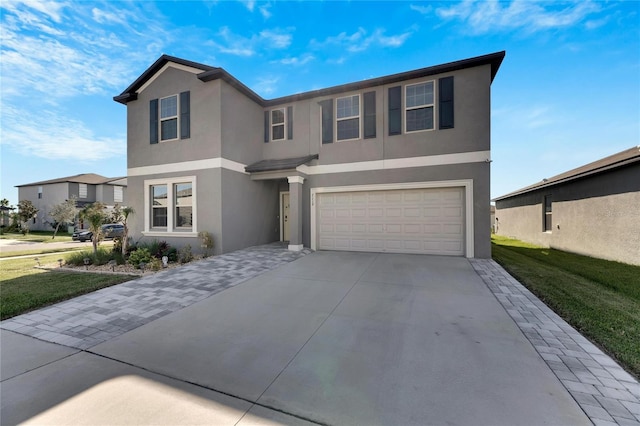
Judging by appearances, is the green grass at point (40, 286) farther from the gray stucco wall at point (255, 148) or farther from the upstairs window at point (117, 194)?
the upstairs window at point (117, 194)

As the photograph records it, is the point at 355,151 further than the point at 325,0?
Yes

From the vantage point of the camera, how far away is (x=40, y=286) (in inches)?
228

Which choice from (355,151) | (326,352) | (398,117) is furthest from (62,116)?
(326,352)

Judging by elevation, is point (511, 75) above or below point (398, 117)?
above

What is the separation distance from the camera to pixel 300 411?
6.89ft

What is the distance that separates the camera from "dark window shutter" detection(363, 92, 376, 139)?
9.52m

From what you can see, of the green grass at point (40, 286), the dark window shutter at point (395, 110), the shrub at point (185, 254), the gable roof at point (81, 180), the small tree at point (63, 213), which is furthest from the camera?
the gable roof at point (81, 180)

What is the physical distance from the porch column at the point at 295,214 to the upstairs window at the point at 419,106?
180 inches

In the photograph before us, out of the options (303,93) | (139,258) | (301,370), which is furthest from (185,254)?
(303,93)

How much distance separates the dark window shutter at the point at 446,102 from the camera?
8.58m

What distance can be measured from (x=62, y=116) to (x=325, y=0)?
12657 millimetres

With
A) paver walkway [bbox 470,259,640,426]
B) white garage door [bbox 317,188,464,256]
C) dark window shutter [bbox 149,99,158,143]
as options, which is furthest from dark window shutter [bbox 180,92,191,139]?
paver walkway [bbox 470,259,640,426]

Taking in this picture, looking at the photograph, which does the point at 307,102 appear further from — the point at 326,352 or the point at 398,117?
the point at 326,352

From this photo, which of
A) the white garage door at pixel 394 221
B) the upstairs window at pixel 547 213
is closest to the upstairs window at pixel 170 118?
the white garage door at pixel 394 221
